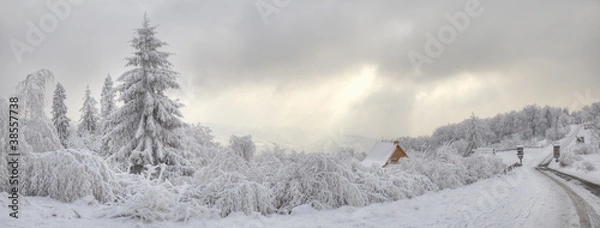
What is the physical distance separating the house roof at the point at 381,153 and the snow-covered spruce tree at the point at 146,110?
79.1 feet

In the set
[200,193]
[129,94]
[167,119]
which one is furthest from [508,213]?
[129,94]

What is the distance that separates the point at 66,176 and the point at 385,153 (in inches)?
1275

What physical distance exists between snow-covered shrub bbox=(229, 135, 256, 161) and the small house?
58.5 feet

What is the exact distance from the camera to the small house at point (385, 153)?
3481 cm

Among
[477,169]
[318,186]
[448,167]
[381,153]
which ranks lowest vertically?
[381,153]

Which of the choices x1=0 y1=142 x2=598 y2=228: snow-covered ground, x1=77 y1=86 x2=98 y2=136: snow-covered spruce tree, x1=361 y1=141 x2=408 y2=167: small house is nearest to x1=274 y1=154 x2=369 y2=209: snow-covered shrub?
x1=0 y1=142 x2=598 y2=228: snow-covered ground

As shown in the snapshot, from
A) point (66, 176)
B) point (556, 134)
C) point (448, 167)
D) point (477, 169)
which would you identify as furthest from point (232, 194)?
point (556, 134)

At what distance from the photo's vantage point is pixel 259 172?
10.1m

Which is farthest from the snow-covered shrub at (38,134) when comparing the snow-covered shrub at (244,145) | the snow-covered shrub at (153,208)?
the snow-covered shrub at (244,145)

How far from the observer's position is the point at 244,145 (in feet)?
64.5

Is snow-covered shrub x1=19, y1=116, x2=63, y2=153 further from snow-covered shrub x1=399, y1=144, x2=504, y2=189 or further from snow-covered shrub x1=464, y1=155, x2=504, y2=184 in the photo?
snow-covered shrub x1=464, y1=155, x2=504, y2=184

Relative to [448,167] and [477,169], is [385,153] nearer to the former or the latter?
[477,169]

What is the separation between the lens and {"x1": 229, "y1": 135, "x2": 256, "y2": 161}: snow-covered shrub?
19484 mm

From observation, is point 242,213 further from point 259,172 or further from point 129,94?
point 129,94
